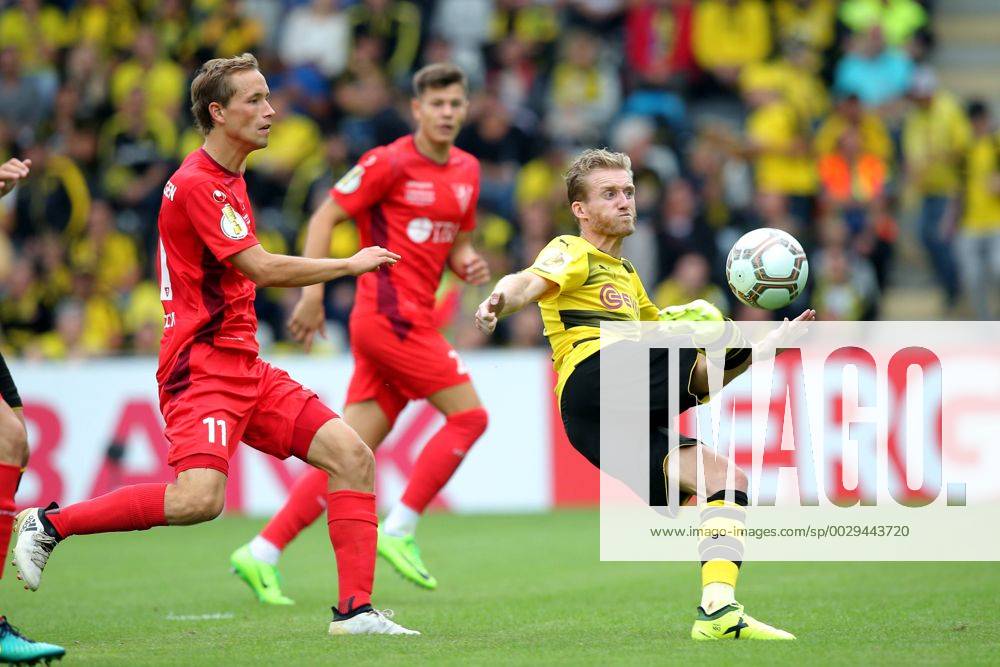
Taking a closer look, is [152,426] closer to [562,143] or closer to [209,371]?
[562,143]

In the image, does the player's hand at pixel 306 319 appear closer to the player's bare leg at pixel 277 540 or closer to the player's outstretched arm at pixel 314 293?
the player's outstretched arm at pixel 314 293

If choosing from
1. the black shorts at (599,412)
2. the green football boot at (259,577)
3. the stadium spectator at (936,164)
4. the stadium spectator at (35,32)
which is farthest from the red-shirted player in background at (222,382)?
the stadium spectator at (35,32)

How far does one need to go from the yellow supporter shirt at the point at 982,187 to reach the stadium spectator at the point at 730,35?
125 inches

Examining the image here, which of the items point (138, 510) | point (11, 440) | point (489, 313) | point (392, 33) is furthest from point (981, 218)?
point (11, 440)

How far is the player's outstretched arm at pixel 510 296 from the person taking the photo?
6348 millimetres

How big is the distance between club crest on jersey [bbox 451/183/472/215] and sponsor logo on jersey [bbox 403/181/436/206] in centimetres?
17

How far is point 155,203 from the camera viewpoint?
17375mm

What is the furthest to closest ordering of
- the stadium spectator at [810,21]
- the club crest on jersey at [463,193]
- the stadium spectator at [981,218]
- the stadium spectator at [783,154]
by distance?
the stadium spectator at [810,21] < the stadium spectator at [783,154] < the stadium spectator at [981,218] < the club crest on jersey at [463,193]

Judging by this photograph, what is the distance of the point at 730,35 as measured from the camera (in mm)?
18109

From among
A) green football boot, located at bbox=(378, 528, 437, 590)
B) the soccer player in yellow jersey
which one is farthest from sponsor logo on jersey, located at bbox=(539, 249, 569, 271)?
green football boot, located at bbox=(378, 528, 437, 590)

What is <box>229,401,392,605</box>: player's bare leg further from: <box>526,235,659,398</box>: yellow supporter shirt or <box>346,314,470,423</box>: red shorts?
<box>526,235,659,398</box>: yellow supporter shirt

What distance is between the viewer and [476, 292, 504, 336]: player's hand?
633 centimetres

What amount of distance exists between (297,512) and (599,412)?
2.77 meters

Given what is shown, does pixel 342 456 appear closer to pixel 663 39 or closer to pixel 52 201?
pixel 52 201
